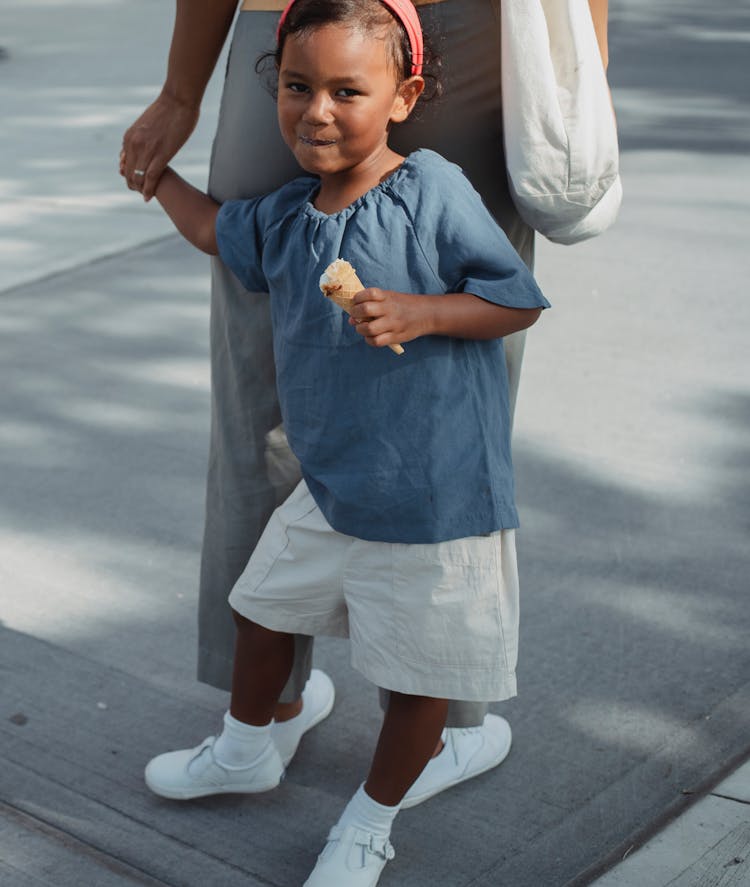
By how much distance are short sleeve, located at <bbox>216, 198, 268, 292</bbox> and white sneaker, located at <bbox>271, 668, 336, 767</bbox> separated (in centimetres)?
88

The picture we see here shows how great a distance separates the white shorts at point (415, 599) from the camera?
82.8 inches

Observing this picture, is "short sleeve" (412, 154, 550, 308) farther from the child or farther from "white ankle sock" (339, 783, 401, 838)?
"white ankle sock" (339, 783, 401, 838)

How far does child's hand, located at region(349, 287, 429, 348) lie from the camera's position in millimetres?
1843

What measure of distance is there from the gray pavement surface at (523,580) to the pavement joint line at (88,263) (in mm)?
15

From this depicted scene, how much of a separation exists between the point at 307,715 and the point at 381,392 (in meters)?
0.92

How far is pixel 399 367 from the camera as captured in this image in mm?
2016

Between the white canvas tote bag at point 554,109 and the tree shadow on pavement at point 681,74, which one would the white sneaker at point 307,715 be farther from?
the tree shadow on pavement at point 681,74

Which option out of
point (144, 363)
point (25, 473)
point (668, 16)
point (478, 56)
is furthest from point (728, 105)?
point (478, 56)

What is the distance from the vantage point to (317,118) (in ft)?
6.38

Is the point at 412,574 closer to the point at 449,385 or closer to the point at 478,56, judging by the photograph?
the point at 449,385

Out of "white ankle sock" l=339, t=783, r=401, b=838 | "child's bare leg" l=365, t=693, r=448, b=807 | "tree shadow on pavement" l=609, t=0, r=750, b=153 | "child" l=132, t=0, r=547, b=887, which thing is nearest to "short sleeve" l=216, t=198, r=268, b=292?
"child" l=132, t=0, r=547, b=887

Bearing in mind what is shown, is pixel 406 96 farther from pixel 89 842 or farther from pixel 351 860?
pixel 89 842

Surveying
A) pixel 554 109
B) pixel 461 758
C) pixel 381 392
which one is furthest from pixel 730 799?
pixel 554 109

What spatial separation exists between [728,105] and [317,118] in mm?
6677
